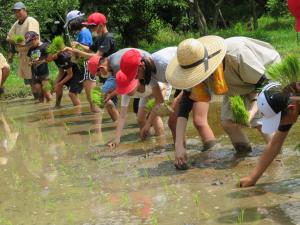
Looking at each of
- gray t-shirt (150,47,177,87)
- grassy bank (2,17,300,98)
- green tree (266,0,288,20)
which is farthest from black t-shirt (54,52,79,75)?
green tree (266,0,288,20)

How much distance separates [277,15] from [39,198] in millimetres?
21987

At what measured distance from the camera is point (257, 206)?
3854 millimetres

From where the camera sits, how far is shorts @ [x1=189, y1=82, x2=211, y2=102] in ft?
16.4

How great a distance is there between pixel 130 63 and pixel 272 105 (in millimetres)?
1936

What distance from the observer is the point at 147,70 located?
18.6ft

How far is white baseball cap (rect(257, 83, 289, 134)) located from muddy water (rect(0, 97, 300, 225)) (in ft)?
1.56

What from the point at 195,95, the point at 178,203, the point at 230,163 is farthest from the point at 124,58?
the point at 178,203

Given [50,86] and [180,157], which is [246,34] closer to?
[50,86]

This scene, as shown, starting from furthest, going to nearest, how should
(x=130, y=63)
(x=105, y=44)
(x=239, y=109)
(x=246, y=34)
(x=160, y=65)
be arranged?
(x=246, y=34) → (x=105, y=44) → (x=160, y=65) → (x=130, y=63) → (x=239, y=109)

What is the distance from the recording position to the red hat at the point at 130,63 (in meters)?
5.44

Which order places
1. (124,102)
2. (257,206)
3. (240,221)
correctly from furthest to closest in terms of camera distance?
(124,102) < (257,206) < (240,221)

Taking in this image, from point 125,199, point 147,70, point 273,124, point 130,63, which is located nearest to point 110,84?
point 147,70

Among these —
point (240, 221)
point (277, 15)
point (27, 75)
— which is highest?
point (240, 221)

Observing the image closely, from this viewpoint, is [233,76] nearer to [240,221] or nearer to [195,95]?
[195,95]
